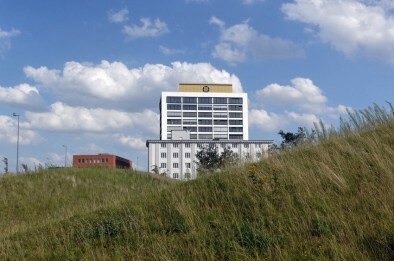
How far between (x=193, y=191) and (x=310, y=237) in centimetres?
424

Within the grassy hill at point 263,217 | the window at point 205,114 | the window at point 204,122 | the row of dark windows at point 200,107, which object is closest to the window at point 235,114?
the row of dark windows at point 200,107

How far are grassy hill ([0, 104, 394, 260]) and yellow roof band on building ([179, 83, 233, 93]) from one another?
142m

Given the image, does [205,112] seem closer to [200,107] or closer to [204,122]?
[200,107]

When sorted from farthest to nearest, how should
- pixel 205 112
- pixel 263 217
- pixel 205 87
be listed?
1. pixel 205 87
2. pixel 205 112
3. pixel 263 217

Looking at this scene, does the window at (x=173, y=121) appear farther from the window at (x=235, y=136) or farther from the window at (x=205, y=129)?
the window at (x=235, y=136)

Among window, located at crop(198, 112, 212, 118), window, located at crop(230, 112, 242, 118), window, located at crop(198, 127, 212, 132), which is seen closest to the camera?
window, located at crop(198, 127, 212, 132)

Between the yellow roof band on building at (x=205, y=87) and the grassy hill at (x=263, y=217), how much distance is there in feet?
467

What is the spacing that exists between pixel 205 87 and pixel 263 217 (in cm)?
14891

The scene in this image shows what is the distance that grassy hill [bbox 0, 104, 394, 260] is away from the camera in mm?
6066

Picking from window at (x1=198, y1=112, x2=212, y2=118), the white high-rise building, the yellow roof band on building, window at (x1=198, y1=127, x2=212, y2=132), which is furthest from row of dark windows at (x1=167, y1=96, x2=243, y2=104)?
window at (x1=198, y1=127, x2=212, y2=132)

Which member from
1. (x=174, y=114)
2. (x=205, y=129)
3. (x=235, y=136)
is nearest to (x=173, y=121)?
(x=174, y=114)

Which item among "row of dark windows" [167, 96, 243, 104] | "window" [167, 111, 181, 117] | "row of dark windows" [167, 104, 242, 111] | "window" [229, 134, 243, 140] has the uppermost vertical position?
"row of dark windows" [167, 96, 243, 104]

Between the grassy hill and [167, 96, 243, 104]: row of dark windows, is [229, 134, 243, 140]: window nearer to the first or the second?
[167, 96, 243, 104]: row of dark windows

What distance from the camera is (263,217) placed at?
707 cm
